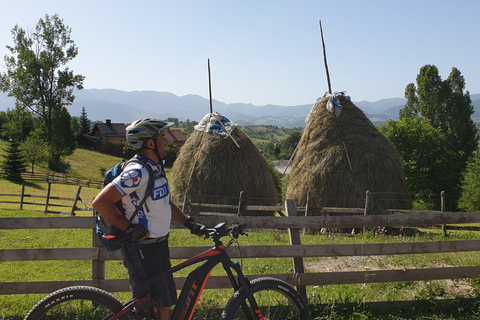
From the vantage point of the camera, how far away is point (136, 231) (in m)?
2.76

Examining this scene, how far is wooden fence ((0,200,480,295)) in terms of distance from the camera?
4.07 metres

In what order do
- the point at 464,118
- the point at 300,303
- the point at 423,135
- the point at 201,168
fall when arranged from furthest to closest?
the point at 464,118
the point at 423,135
the point at 201,168
the point at 300,303

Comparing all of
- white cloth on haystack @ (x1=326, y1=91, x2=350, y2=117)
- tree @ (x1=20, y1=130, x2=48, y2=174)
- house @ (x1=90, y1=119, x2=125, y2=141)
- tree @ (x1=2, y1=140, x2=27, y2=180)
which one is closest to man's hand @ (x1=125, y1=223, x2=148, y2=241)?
white cloth on haystack @ (x1=326, y1=91, x2=350, y2=117)

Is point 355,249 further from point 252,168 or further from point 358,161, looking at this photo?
point 252,168

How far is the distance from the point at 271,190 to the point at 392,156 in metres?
5.61

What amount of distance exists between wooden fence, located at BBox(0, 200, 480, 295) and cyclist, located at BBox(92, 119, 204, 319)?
1251 millimetres

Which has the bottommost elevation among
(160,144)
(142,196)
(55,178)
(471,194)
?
(471,194)

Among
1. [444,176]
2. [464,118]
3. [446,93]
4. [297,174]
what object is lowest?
[444,176]

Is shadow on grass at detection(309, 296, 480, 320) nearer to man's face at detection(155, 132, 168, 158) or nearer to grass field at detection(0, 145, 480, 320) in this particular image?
grass field at detection(0, 145, 480, 320)

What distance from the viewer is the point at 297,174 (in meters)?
16.3

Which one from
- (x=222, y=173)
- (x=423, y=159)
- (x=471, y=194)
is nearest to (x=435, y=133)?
(x=423, y=159)

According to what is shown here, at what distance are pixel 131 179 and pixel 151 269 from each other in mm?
731

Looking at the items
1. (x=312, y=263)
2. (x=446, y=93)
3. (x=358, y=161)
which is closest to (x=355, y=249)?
(x=312, y=263)

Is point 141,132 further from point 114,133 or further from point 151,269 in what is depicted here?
point 114,133
